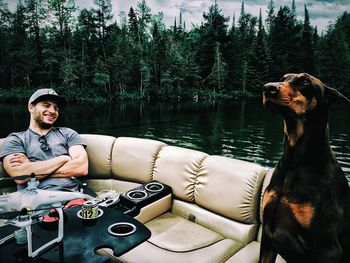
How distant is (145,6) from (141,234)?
44.3 metres

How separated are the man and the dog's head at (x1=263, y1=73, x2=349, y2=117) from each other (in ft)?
6.97

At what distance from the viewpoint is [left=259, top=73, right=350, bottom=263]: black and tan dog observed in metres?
1.41

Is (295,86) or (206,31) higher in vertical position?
(206,31)

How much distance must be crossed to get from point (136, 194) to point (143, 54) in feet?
117

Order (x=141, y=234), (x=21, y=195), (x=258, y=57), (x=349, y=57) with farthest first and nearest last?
1. (x=258, y=57)
2. (x=349, y=57)
3. (x=141, y=234)
4. (x=21, y=195)

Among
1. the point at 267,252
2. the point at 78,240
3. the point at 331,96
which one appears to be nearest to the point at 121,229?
the point at 78,240

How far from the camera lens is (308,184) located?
56.7 inches

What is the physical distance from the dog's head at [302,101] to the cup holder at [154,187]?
1804 mm

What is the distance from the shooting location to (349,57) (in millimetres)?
39250

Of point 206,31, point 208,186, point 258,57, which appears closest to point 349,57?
point 258,57

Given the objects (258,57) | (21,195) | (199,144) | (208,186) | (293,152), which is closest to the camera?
(293,152)

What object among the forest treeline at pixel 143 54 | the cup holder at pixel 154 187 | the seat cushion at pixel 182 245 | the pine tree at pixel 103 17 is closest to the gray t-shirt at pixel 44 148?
the cup holder at pixel 154 187

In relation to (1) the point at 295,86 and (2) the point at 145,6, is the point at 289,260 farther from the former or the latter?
(2) the point at 145,6

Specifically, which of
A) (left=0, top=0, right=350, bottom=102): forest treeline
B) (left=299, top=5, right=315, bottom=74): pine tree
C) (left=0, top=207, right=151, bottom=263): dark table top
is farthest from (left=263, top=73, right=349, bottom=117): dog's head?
(left=299, top=5, right=315, bottom=74): pine tree
